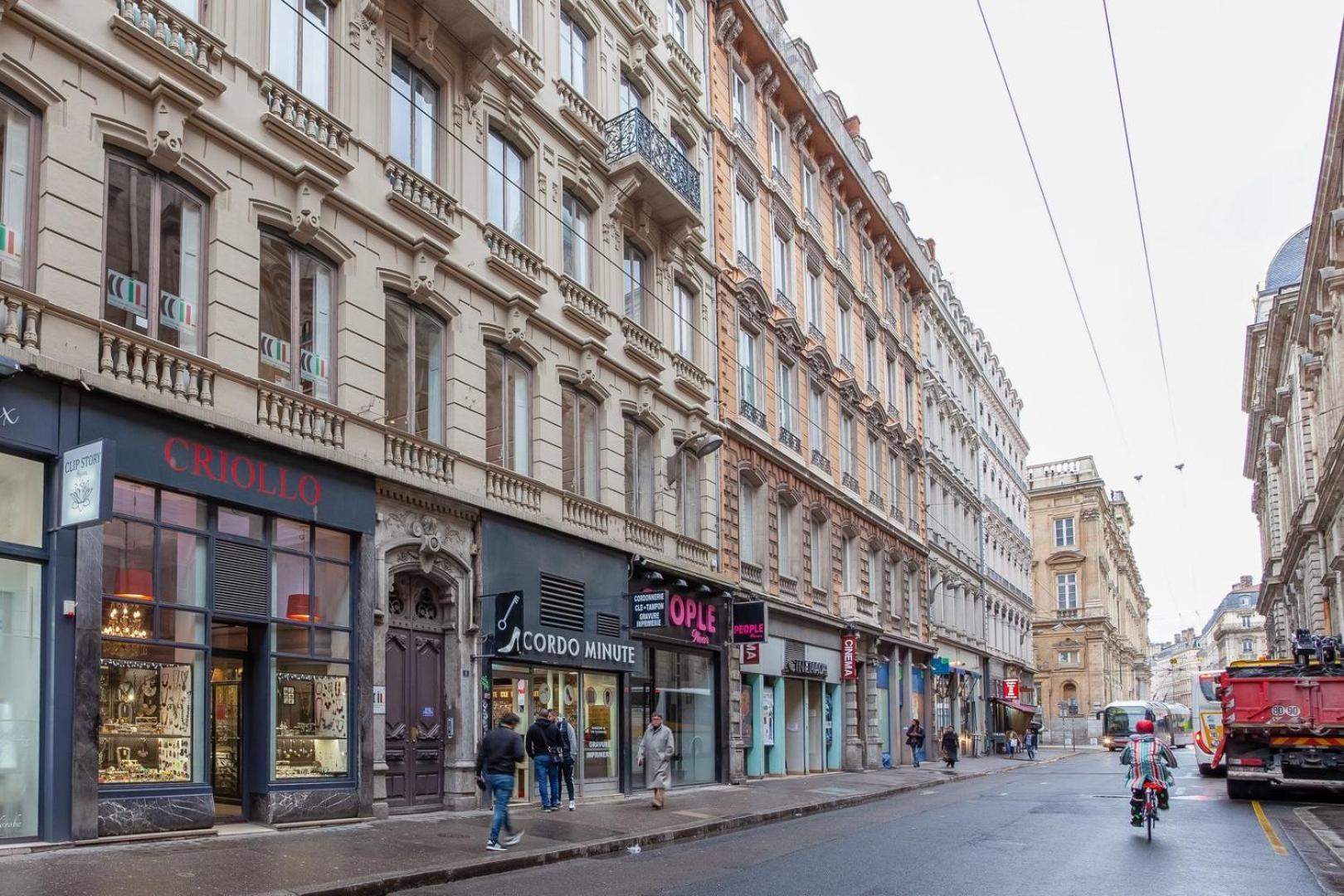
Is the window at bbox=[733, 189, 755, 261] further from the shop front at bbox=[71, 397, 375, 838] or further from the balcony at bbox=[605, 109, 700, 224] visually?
the shop front at bbox=[71, 397, 375, 838]

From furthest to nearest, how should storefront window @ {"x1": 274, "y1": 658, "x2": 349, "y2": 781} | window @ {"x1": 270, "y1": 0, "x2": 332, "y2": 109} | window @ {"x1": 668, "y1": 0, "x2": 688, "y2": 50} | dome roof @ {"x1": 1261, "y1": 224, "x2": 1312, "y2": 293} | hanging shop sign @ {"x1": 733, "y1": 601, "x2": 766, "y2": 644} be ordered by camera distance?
dome roof @ {"x1": 1261, "y1": 224, "x2": 1312, "y2": 293} < window @ {"x1": 668, "y1": 0, "x2": 688, "y2": 50} < hanging shop sign @ {"x1": 733, "y1": 601, "x2": 766, "y2": 644} < window @ {"x1": 270, "y1": 0, "x2": 332, "y2": 109} < storefront window @ {"x1": 274, "y1": 658, "x2": 349, "y2": 781}

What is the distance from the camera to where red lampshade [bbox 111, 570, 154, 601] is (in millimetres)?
13133

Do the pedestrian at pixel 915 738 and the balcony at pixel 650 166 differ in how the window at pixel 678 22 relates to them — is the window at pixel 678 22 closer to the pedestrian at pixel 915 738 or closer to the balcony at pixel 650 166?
the balcony at pixel 650 166

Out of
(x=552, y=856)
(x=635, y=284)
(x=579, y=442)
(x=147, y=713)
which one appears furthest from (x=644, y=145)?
(x=147, y=713)

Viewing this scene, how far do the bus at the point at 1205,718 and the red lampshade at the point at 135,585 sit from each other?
26.8 metres

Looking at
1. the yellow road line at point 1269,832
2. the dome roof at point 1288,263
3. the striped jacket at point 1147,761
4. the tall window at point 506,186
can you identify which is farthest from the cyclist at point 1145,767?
the dome roof at point 1288,263

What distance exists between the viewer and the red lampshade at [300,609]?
1548 cm

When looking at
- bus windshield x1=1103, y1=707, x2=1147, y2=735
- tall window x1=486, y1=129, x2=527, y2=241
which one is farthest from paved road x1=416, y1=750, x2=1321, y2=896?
bus windshield x1=1103, y1=707, x2=1147, y2=735

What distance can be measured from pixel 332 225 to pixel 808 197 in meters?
22.1

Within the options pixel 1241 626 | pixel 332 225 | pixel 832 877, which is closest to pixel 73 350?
pixel 332 225

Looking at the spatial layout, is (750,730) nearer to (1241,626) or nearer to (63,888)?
(63,888)

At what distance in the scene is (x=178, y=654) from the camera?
45.3 feet

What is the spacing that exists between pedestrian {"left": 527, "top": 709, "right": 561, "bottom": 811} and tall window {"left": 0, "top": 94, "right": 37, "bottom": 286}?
9146 millimetres

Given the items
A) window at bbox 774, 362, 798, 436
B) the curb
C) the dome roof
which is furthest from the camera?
the dome roof
